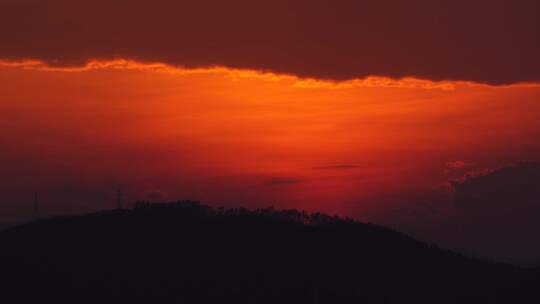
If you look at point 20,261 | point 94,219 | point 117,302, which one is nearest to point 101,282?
point 117,302

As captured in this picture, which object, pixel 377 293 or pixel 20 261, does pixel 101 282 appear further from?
pixel 377 293

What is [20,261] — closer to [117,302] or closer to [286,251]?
[117,302]

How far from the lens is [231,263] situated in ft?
287

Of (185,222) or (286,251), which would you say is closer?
(286,251)

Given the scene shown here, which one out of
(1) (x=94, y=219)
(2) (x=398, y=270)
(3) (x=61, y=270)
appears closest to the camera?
(3) (x=61, y=270)

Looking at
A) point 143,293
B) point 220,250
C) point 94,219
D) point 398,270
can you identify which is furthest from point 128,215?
point 398,270

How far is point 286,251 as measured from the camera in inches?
3620

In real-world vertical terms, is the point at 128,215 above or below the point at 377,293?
above

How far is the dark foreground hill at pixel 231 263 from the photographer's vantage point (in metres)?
80.9

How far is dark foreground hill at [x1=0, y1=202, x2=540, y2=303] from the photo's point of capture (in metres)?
80.9

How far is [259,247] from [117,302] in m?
18.2

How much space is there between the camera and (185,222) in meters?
98.7

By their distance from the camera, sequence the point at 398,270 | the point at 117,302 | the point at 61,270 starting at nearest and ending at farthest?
1. the point at 117,302
2. the point at 61,270
3. the point at 398,270

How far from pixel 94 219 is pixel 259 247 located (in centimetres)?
1807
